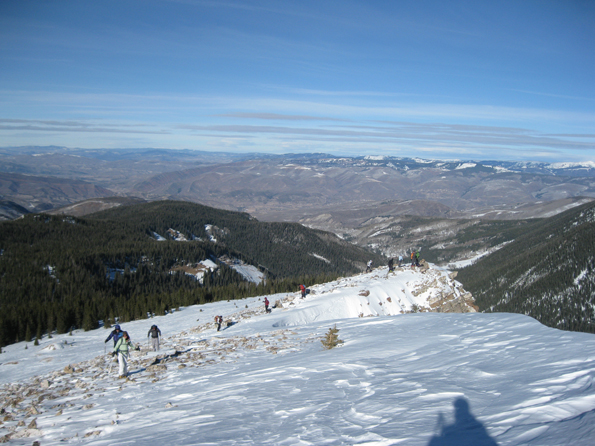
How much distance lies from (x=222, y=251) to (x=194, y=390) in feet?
367

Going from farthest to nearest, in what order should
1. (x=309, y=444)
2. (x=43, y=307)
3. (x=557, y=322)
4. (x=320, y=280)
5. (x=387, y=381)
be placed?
(x=557, y=322), (x=320, y=280), (x=43, y=307), (x=387, y=381), (x=309, y=444)

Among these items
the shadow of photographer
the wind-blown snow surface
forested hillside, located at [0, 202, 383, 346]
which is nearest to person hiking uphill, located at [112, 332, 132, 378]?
the wind-blown snow surface

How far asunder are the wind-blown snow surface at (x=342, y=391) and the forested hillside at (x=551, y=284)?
363 feet

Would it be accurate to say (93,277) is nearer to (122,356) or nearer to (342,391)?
(122,356)

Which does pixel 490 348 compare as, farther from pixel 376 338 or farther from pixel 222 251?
pixel 222 251

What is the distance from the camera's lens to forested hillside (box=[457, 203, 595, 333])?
4437 inches

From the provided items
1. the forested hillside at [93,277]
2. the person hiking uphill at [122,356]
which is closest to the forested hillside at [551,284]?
the forested hillside at [93,277]

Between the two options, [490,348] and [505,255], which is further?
[505,255]

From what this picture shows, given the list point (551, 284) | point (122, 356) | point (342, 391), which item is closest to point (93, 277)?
point (122, 356)

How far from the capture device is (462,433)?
728 cm

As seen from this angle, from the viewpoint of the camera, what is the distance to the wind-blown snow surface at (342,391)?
7742mm

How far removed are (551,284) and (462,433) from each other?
144m

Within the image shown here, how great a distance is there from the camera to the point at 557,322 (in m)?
111

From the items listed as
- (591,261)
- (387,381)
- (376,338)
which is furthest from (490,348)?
(591,261)
